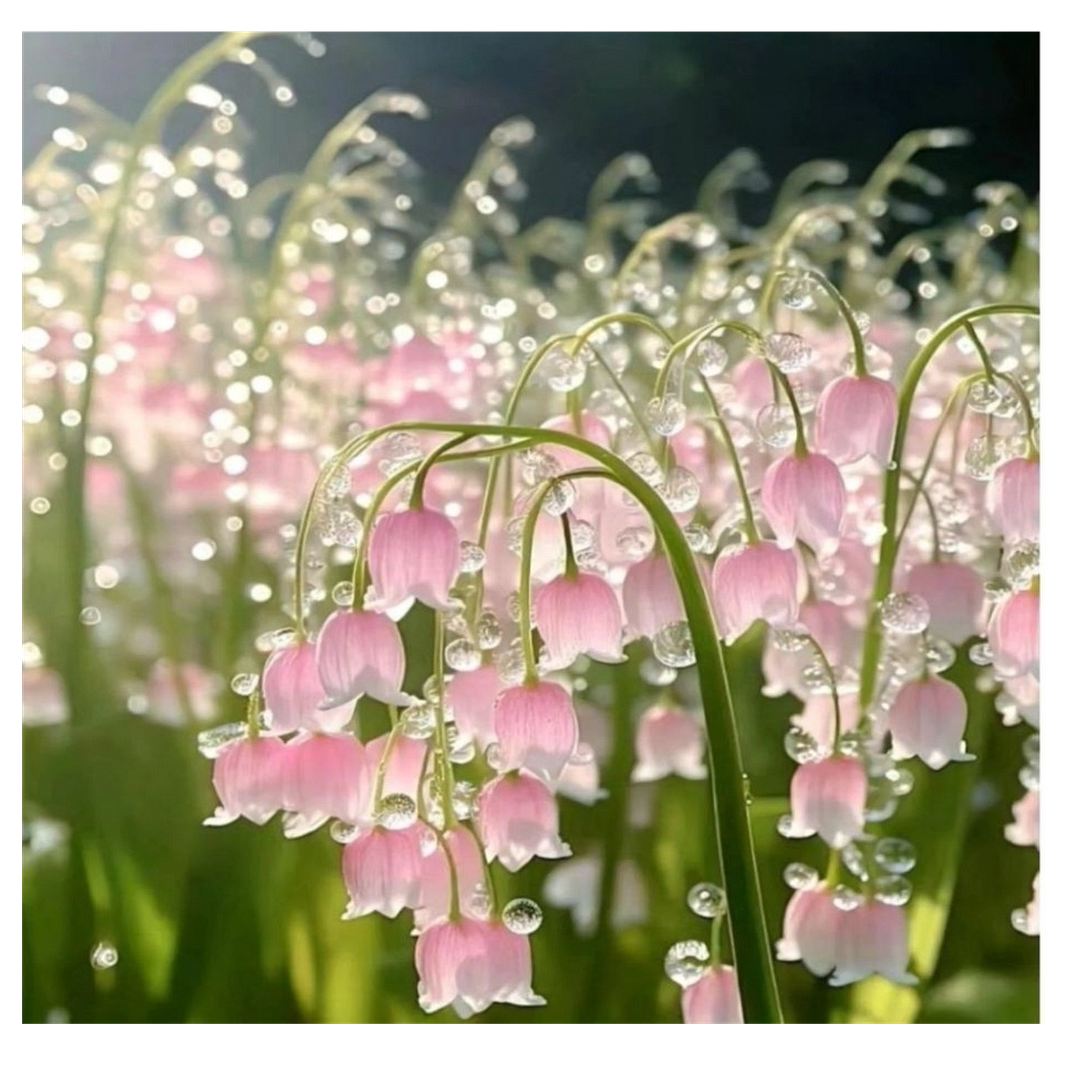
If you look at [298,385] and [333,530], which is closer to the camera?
[333,530]

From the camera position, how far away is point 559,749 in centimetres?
63

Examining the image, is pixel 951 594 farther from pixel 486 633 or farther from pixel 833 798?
pixel 486 633

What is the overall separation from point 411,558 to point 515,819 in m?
0.15

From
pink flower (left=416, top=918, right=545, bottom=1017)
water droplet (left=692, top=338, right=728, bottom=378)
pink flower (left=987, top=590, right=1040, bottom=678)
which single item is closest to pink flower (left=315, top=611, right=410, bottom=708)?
pink flower (left=416, top=918, right=545, bottom=1017)

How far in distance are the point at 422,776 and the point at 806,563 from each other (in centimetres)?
32

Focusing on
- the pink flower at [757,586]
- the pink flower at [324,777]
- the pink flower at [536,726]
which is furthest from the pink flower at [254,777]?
the pink flower at [757,586]

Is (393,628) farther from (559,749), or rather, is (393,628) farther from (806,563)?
(806,563)

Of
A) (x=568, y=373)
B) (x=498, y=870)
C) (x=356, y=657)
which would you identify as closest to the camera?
(x=356, y=657)

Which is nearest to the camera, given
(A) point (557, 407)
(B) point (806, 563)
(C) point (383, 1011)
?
(B) point (806, 563)

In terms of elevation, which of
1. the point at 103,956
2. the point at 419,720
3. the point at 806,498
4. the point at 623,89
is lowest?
the point at 103,956

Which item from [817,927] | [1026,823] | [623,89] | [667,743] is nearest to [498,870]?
[667,743]

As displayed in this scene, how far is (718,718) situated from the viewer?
0.61 metres
